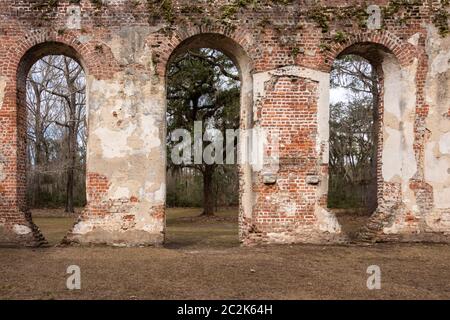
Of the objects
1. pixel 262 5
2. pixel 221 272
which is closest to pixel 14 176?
pixel 221 272

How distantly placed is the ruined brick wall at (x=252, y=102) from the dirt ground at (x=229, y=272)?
0.66 metres

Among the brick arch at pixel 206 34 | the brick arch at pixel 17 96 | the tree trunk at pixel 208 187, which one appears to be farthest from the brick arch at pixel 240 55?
the tree trunk at pixel 208 187

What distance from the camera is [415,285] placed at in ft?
20.0

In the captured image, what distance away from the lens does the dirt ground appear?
223 inches

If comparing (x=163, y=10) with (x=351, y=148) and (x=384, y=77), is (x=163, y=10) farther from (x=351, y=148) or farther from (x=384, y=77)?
(x=351, y=148)

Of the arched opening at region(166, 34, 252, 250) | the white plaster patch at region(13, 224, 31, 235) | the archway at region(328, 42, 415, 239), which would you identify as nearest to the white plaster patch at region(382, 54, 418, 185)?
the archway at region(328, 42, 415, 239)

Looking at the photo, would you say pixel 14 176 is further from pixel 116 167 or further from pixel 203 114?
pixel 203 114

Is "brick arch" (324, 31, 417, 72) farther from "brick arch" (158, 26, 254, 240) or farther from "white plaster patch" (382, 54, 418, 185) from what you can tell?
"brick arch" (158, 26, 254, 240)

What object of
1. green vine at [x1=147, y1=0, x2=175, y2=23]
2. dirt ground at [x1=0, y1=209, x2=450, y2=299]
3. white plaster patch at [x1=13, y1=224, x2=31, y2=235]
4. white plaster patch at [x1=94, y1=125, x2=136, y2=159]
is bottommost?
dirt ground at [x1=0, y1=209, x2=450, y2=299]

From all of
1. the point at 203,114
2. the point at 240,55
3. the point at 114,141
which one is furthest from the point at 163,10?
the point at 203,114

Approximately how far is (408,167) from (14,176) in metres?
8.62

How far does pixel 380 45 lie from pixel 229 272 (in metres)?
6.21

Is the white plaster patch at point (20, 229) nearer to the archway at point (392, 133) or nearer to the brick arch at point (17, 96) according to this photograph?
the brick arch at point (17, 96)

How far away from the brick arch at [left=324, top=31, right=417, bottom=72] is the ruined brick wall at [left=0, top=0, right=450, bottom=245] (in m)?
0.03
